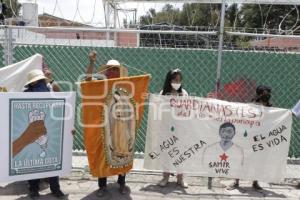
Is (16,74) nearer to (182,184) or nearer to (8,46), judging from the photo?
(8,46)

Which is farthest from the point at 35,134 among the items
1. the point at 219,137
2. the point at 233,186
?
the point at 233,186

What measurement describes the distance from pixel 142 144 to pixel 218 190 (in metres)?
1.79

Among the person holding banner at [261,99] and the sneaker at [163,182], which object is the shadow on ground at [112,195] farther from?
the person holding banner at [261,99]

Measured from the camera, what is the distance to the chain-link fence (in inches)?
285

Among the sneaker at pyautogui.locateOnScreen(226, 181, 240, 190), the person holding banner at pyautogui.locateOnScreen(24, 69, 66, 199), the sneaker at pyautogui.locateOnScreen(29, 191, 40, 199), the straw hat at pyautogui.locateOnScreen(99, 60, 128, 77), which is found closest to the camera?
the person holding banner at pyautogui.locateOnScreen(24, 69, 66, 199)

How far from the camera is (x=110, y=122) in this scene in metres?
5.71

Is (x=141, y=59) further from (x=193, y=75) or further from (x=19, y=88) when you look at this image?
(x=19, y=88)

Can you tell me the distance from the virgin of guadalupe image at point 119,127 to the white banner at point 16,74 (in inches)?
50.7

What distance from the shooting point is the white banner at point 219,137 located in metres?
6.09

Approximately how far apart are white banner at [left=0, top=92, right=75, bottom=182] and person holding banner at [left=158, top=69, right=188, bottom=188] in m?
1.31

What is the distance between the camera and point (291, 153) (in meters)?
7.52

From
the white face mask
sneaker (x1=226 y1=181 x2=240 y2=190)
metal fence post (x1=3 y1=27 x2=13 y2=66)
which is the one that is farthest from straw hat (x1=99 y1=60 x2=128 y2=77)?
sneaker (x1=226 y1=181 x2=240 y2=190)

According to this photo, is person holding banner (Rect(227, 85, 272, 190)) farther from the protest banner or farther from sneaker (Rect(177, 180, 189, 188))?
the protest banner

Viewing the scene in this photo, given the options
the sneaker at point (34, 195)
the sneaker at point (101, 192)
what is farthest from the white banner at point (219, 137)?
the sneaker at point (34, 195)
